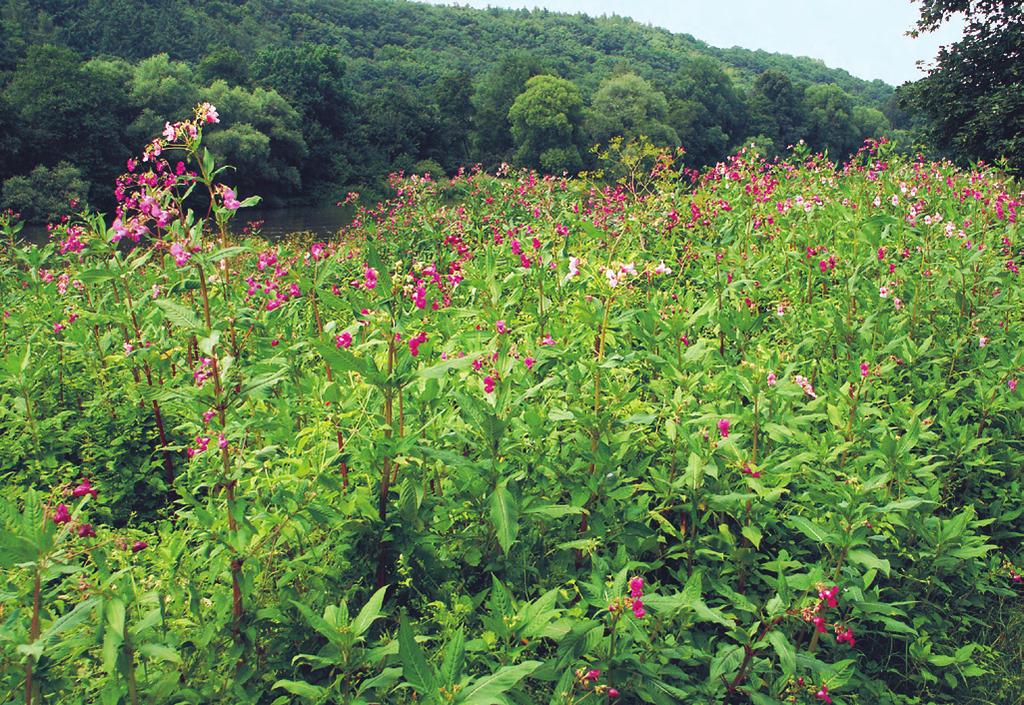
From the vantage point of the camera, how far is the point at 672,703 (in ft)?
6.09

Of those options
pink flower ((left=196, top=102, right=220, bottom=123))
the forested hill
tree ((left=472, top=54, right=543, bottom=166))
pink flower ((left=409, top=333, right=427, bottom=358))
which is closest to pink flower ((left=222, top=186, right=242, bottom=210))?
pink flower ((left=196, top=102, right=220, bottom=123))

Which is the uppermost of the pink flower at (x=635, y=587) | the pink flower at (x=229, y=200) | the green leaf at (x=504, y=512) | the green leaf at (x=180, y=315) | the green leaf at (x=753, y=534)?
the pink flower at (x=229, y=200)

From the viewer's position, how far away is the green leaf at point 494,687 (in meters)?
1.35

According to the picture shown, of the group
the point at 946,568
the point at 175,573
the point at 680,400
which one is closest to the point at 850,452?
the point at 946,568

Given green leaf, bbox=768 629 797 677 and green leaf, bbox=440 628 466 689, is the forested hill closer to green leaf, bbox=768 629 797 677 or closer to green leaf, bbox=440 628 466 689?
green leaf, bbox=440 628 466 689

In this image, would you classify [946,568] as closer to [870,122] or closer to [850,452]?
[850,452]

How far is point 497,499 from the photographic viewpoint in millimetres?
1863

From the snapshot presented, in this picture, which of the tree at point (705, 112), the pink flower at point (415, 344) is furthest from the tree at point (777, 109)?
the pink flower at point (415, 344)

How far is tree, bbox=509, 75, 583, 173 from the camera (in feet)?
193

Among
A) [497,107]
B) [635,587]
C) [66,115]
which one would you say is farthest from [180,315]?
[497,107]

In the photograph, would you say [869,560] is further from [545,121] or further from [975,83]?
[545,121]

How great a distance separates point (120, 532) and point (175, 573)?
0.70 meters

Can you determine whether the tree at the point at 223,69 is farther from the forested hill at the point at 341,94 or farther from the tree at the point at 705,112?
the tree at the point at 705,112

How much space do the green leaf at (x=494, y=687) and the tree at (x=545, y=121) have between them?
192 feet
